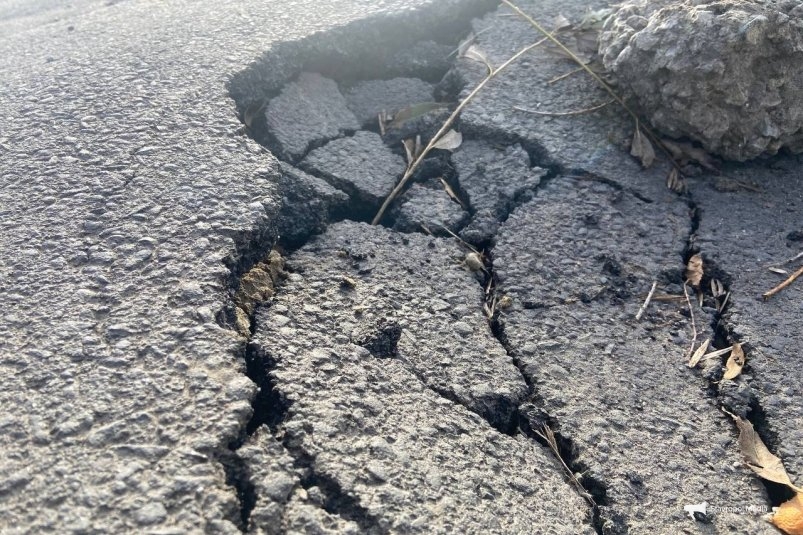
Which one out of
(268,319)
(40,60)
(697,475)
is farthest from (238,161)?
(697,475)

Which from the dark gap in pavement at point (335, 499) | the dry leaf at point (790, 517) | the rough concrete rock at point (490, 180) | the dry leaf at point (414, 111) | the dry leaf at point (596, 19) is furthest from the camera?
the dry leaf at point (596, 19)

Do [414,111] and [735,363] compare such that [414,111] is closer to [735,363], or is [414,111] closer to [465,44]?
[465,44]

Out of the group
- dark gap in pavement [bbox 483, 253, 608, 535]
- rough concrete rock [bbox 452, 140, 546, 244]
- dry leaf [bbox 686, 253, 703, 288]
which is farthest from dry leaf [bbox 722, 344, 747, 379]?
rough concrete rock [bbox 452, 140, 546, 244]

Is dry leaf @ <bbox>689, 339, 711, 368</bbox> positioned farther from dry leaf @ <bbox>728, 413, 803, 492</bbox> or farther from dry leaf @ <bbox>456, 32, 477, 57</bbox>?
dry leaf @ <bbox>456, 32, 477, 57</bbox>

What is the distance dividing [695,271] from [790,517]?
Result: 2.55 feet

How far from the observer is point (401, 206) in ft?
8.07

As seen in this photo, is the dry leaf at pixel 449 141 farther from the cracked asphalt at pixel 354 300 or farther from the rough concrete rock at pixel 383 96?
the rough concrete rock at pixel 383 96

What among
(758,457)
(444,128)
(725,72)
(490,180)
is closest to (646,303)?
(758,457)

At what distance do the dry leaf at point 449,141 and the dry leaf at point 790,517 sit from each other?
149 centimetres

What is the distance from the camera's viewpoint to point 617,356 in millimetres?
2031

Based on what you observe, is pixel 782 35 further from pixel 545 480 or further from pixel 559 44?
pixel 545 480

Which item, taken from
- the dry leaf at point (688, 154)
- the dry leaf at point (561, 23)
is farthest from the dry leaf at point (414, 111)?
the dry leaf at point (688, 154)

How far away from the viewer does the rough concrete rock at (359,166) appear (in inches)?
97.6

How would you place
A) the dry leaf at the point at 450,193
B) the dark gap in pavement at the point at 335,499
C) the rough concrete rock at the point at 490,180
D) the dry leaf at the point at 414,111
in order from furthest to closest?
the dry leaf at the point at 414,111 < the dry leaf at the point at 450,193 < the rough concrete rock at the point at 490,180 < the dark gap in pavement at the point at 335,499
